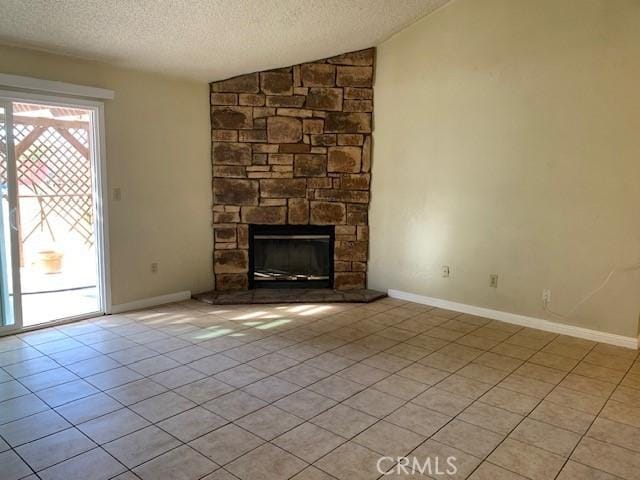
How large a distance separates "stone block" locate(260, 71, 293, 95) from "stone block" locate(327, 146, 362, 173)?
0.78 meters

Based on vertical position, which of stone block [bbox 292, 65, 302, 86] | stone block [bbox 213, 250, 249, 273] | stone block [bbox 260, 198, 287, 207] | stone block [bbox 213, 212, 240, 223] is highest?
stone block [bbox 292, 65, 302, 86]

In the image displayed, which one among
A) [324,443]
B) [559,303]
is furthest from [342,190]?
[324,443]

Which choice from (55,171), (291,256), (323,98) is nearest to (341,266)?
(291,256)

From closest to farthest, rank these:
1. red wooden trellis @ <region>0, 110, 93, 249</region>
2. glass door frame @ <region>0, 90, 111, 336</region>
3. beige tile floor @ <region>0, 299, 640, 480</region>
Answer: beige tile floor @ <region>0, 299, 640, 480</region>
glass door frame @ <region>0, 90, 111, 336</region>
red wooden trellis @ <region>0, 110, 93, 249</region>

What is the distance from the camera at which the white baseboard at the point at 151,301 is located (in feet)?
13.9

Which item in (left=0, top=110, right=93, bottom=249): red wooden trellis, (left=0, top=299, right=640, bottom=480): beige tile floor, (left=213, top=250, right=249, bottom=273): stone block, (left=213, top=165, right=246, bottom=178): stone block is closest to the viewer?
(left=0, top=299, right=640, bottom=480): beige tile floor

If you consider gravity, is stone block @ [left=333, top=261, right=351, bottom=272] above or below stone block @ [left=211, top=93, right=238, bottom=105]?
below

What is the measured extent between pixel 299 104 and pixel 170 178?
1.53 m

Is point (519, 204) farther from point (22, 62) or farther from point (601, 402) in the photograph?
point (22, 62)

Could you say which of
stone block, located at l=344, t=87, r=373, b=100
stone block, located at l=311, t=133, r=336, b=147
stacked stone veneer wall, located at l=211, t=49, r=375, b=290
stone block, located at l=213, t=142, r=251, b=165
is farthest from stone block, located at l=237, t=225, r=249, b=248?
stone block, located at l=344, t=87, r=373, b=100

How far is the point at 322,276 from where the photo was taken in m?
5.11

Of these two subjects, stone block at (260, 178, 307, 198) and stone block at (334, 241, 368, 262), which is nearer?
stone block at (260, 178, 307, 198)

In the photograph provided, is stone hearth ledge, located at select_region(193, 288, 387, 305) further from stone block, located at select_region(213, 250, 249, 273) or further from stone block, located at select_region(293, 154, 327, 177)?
stone block, located at select_region(293, 154, 327, 177)

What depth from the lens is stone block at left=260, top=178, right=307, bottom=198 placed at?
489 centimetres
